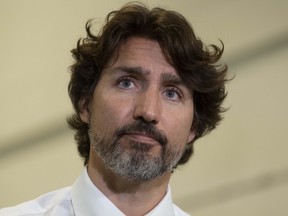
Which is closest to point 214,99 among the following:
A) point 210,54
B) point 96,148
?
point 210,54

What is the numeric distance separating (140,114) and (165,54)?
159 millimetres

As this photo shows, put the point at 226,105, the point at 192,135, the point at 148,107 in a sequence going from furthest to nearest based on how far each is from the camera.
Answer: the point at 226,105 → the point at 192,135 → the point at 148,107

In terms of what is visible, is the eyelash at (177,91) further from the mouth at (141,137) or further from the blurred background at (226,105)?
the blurred background at (226,105)

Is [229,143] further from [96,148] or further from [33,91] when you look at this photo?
[33,91]

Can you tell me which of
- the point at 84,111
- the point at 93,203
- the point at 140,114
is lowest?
the point at 93,203

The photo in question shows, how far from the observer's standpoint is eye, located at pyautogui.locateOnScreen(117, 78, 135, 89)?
3.69ft

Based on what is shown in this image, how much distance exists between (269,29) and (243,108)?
223 millimetres

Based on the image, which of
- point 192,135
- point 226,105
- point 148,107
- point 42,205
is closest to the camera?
point 148,107

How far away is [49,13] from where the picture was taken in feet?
6.50

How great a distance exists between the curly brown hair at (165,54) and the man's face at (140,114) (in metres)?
0.03

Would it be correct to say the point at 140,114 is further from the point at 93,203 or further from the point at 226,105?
the point at 226,105

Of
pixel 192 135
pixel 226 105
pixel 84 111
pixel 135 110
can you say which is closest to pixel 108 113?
pixel 135 110

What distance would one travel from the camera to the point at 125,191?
114 centimetres

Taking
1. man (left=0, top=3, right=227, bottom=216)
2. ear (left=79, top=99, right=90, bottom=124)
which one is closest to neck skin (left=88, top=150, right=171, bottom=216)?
man (left=0, top=3, right=227, bottom=216)
